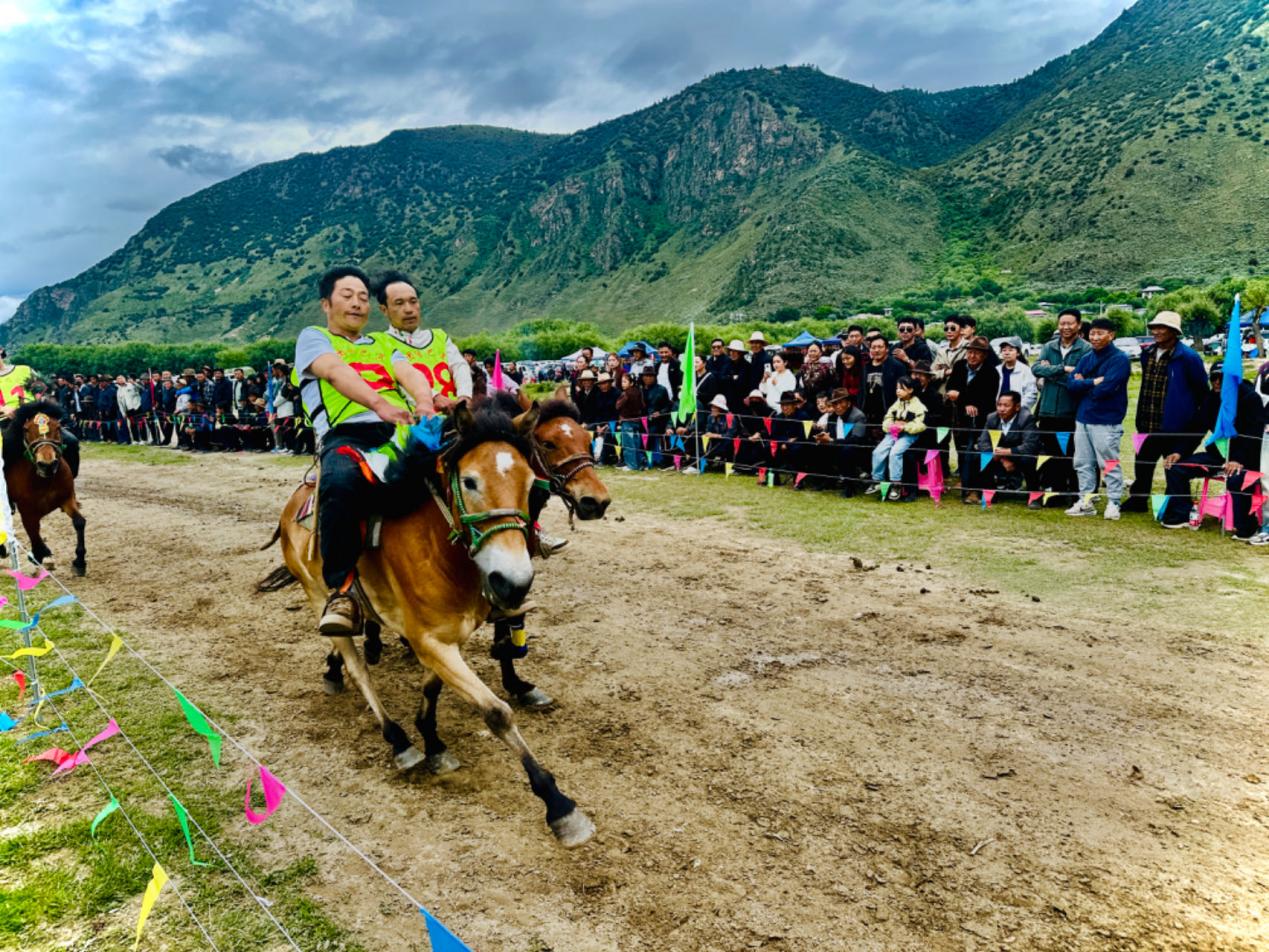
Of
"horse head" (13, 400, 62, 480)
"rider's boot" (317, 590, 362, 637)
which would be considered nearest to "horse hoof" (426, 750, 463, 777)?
"rider's boot" (317, 590, 362, 637)

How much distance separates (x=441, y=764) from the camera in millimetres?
3920

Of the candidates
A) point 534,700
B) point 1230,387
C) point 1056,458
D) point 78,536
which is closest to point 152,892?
point 534,700

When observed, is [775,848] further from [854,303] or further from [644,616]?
[854,303]

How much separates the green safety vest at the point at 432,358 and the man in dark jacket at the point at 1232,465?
8.45 metres

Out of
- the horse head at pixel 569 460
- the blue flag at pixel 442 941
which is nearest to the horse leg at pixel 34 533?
the horse head at pixel 569 460

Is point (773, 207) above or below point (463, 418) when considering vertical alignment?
above

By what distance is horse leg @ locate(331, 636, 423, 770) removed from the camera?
3.96m

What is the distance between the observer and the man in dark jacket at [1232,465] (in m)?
7.67

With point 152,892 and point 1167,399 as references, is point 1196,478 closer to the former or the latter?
point 1167,399

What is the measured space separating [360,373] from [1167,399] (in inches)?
369

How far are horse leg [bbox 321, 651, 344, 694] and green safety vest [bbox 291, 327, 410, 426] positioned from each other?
190 centimetres

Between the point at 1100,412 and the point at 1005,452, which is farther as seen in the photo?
the point at 1005,452

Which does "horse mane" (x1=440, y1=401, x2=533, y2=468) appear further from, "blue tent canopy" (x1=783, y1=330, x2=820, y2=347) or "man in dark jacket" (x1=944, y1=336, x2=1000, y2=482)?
"blue tent canopy" (x1=783, y1=330, x2=820, y2=347)

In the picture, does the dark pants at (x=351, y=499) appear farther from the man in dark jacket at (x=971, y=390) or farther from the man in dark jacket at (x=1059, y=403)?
the man in dark jacket at (x=1059, y=403)
